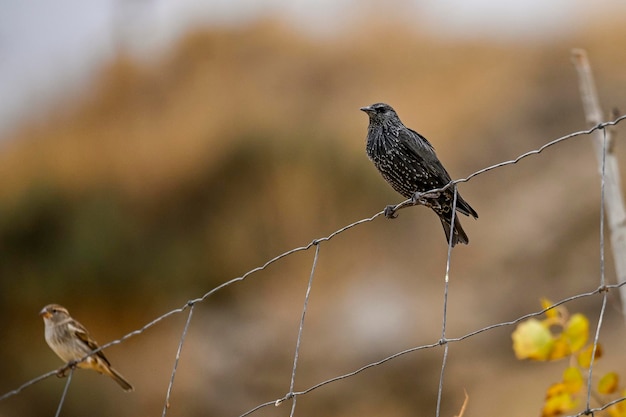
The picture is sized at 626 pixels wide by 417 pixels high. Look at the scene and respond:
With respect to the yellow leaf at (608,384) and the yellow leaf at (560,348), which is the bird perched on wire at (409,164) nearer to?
the yellow leaf at (560,348)

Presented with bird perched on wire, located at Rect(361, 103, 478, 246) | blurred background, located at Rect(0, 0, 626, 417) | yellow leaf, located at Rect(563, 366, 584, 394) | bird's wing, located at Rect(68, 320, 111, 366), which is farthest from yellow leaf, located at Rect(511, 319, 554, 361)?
blurred background, located at Rect(0, 0, 626, 417)

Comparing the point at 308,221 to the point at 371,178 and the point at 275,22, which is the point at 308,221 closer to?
the point at 371,178

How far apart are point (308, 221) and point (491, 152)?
3408 mm

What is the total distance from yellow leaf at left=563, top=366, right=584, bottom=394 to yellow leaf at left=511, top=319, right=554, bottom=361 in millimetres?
118

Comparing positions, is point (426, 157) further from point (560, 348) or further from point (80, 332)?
point (80, 332)

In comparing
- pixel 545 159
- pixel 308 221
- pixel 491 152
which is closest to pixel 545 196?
pixel 545 159

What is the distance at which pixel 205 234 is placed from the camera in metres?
13.5

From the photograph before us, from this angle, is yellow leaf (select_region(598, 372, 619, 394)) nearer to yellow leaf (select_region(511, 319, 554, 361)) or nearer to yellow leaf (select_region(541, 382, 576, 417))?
yellow leaf (select_region(541, 382, 576, 417))

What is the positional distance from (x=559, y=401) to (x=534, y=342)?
25 centimetres

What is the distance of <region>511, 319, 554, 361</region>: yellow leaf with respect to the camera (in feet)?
12.2

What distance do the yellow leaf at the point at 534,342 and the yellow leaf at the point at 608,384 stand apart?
0.24 m

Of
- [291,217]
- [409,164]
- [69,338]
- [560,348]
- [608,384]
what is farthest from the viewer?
[291,217]

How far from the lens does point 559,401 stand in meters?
3.65

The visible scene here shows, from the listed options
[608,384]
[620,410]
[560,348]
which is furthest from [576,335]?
[620,410]
